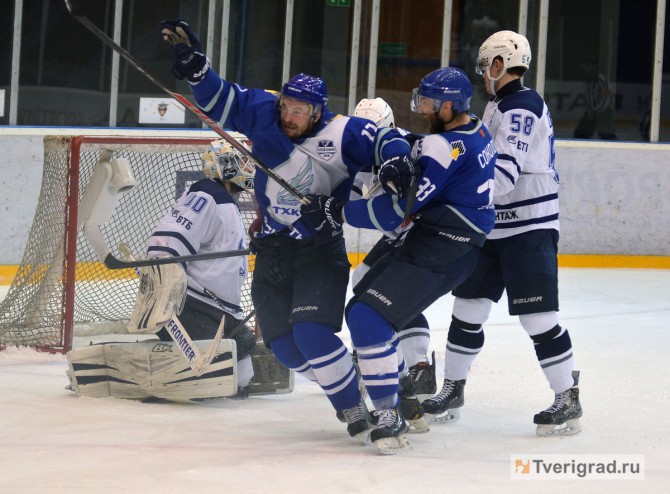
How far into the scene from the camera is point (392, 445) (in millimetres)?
3059

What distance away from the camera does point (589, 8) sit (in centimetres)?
832

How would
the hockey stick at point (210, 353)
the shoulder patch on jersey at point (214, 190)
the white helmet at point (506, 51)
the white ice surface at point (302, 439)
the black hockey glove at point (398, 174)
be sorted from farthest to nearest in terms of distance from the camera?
the shoulder patch on jersey at point (214, 190) < the hockey stick at point (210, 353) < the white helmet at point (506, 51) < the black hockey glove at point (398, 174) < the white ice surface at point (302, 439)

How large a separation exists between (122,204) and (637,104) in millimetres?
4181

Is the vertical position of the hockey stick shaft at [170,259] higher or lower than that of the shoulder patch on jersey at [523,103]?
lower

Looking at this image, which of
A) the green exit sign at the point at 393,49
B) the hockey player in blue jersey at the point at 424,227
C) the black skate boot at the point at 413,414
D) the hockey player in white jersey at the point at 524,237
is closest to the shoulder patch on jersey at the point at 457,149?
the hockey player in blue jersey at the point at 424,227

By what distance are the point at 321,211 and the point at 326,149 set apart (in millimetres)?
199

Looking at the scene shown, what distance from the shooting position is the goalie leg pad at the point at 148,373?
370cm

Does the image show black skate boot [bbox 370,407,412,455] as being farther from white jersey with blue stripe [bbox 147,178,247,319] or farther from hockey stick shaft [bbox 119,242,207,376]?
white jersey with blue stripe [bbox 147,178,247,319]

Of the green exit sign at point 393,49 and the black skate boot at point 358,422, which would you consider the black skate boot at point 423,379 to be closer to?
the black skate boot at point 358,422

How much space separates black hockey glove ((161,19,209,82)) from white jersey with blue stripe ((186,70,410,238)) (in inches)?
1.3

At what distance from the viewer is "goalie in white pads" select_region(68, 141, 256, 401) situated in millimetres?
3699

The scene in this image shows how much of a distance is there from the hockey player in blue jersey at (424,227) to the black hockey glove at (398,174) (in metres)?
0.02

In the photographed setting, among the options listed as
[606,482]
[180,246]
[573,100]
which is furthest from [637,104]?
[606,482]

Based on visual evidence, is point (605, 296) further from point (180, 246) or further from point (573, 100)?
point (180, 246)
